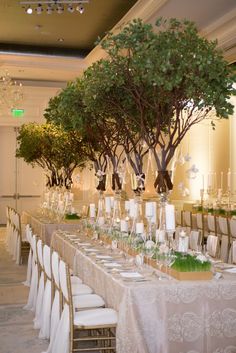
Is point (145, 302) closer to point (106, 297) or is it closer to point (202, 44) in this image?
point (106, 297)

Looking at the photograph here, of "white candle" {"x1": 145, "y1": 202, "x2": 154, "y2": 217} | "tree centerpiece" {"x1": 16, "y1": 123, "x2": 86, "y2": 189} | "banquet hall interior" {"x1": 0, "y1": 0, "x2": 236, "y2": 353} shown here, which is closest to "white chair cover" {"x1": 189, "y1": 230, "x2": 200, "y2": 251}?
"banquet hall interior" {"x1": 0, "y1": 0, "x2": 236, "y2": 353}

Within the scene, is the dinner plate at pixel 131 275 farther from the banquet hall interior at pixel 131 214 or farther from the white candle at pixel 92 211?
the white candle at pixel 92 211

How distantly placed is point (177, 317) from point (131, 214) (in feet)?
6.02

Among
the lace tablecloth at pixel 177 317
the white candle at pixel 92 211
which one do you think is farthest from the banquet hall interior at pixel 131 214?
the white candle at pixel 92 211

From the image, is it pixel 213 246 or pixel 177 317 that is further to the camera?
pixel 213 246

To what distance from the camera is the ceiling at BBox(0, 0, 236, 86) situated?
29.8 feet

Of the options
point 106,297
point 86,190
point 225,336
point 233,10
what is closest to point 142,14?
point 233,10

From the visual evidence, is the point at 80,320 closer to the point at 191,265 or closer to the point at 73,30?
the point at 191,265

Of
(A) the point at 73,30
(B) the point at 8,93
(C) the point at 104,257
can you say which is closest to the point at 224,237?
(C) the point at 104,257

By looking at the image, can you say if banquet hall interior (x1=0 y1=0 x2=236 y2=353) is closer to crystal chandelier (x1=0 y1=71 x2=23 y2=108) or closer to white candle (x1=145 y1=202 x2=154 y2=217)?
white candle (x1=145 y1=202 x2=154 y2=217)

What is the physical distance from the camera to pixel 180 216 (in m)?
10.6

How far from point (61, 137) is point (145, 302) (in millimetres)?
6491

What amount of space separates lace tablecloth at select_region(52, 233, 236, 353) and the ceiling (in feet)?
17.8

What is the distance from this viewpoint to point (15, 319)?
20.2ft
